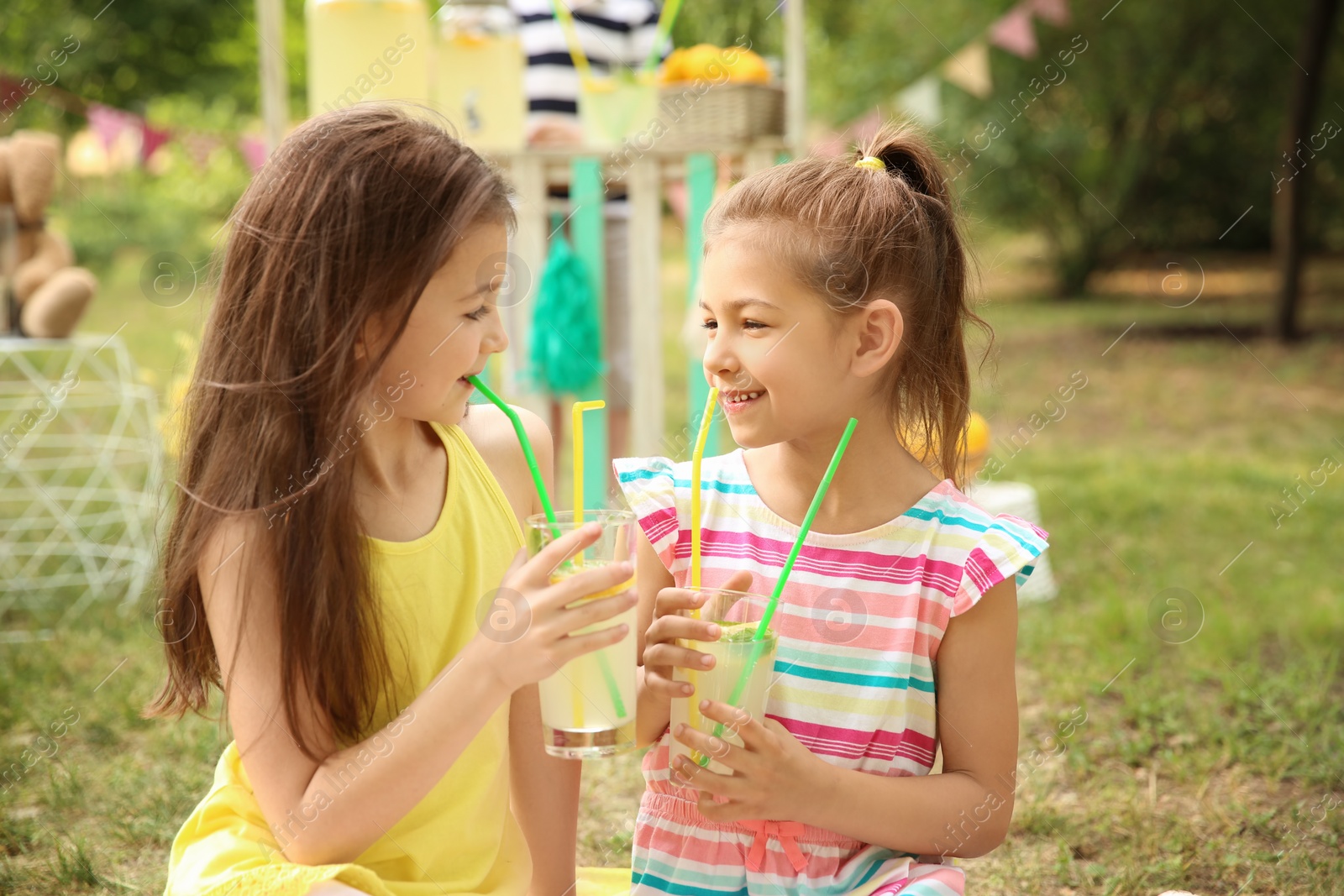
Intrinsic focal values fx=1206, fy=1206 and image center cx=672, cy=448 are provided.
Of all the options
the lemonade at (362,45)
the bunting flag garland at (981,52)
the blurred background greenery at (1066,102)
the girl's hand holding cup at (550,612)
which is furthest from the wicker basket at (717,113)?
the blurred background greenery at (1066,102)

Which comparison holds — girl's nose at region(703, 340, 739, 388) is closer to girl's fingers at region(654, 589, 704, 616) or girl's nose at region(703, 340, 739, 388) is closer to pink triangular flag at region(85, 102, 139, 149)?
girl's fingers at region(654, 589, 704, 616)

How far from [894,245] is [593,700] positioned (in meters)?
0.69

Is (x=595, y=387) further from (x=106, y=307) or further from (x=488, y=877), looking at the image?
(x=106, y=307)

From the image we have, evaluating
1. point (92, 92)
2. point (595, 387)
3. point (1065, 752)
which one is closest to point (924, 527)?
point (1065, 752)

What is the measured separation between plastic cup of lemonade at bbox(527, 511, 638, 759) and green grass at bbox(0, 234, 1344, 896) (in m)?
0.69

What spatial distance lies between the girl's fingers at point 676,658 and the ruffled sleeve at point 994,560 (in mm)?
370

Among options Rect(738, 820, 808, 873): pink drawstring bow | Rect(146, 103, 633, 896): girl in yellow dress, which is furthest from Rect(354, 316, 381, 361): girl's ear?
Rect(738, 820, 808, 873): pink drawstring bow

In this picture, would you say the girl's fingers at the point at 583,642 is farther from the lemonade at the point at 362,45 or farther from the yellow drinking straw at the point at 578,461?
the lemonade at the point at 362,45

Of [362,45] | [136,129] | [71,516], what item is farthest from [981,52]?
[136,129]

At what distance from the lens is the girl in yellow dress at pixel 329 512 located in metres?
1.35

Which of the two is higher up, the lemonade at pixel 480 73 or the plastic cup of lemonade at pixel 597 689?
the lemonade at pixel 480 73

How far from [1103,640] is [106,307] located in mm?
8145

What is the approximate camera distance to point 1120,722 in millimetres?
2773

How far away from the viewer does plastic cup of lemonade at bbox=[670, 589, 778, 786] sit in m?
1.33
